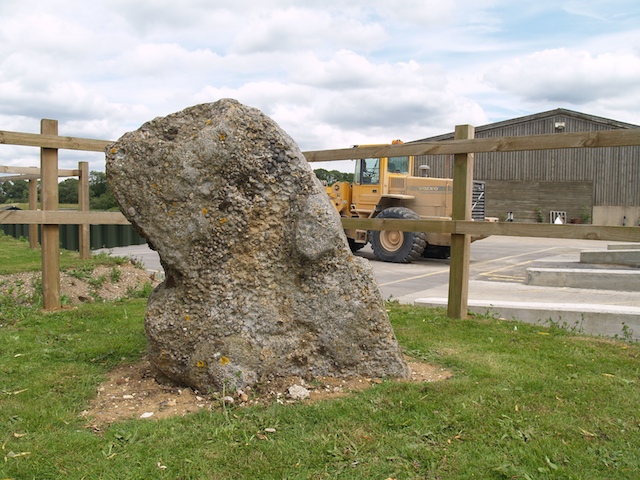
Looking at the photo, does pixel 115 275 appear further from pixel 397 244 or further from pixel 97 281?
pixel 397 244

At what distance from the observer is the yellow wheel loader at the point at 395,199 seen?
13535 mm

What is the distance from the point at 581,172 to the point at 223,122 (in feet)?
92.6

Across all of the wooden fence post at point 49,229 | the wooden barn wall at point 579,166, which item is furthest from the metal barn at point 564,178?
the wooden fence post at point 49,229

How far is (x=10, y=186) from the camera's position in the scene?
13.8 meters

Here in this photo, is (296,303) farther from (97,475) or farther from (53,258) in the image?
(53,258)

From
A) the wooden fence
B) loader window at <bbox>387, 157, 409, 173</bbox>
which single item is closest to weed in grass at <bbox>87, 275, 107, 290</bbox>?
the wooden fence

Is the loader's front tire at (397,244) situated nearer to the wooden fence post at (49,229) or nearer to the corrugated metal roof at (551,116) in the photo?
the wooden fence post at (49,229)

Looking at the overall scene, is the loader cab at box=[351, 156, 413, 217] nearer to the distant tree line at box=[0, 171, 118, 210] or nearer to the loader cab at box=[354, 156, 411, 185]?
the loader cab at box=[354, 156, 411, 185]

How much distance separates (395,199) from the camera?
46.2ft

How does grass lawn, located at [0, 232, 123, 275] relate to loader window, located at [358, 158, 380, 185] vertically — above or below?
below

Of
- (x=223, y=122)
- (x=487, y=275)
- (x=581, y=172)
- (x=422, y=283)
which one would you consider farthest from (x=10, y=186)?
(x=581, y=172)

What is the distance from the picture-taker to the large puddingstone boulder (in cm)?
332

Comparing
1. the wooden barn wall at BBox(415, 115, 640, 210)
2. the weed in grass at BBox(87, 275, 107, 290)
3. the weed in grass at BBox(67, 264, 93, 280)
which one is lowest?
the weed in grass at BBox(87, 275, 107, 290)

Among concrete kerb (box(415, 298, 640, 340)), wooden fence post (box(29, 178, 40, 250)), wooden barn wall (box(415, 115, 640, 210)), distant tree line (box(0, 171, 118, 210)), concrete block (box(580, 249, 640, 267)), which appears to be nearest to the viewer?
concrete kerb (box(415, 298, 640, 340))
